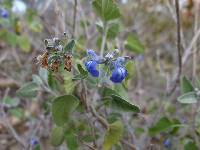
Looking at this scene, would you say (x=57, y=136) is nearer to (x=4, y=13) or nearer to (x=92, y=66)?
(x=92, y=66)

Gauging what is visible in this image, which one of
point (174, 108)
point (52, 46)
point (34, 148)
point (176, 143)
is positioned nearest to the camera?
point (52, 46)

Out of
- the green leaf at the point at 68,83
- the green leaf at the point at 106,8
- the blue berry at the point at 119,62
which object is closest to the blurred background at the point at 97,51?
the green leaf at the point at 68,83

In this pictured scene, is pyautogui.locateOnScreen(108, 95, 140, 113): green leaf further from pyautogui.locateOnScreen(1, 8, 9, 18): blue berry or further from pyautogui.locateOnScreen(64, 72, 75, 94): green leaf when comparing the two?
pyautogui.locateOnScreen(1, 8, 9, 18): blue berry

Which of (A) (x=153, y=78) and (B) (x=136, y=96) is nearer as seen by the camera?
(B) (x=136, y=96)

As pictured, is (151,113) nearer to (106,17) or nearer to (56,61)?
(106,17)

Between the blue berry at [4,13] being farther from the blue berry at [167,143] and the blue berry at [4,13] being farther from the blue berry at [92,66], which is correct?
the blue berry at [92,66]

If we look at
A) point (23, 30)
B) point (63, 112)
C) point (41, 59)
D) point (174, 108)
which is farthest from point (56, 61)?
point (23, 30)
